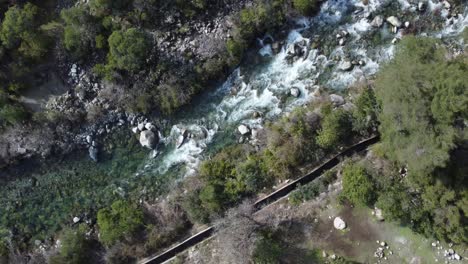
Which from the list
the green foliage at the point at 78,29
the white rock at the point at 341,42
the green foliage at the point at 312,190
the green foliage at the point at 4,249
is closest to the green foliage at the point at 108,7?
the green foliage at the point at 78,29

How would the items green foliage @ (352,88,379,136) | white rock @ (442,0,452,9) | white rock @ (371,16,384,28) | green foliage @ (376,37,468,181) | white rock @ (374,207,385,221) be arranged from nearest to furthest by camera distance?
green foliage @ (376,37,468,181), white rock @ (374,207,385,221), green foliage @ (352,88,379,136), white rock @ (442,0,452,9), white rock @ (371,16,384,28)

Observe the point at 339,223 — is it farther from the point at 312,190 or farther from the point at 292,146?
the point at 292,146

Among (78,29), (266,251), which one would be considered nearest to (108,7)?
(78,29)

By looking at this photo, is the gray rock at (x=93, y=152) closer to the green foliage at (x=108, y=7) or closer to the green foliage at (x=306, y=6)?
the green foliage at (x=108, y=7)

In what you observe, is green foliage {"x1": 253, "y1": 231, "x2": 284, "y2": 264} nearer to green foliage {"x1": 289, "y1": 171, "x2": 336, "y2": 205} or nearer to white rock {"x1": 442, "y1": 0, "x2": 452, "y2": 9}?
green foliage {"x1": 289, "y1": 171, "x2": 336, "y2": 205}

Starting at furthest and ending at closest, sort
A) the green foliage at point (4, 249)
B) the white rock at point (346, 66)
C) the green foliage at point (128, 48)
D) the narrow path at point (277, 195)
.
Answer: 1. the white rock at point (346, 66)
2. the green foliage at point (4, 249)
3. the narrow path at point (277, 195)
4. the green foliage at point (128, 48)

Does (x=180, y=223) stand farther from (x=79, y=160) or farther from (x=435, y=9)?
(x=435, y=9)

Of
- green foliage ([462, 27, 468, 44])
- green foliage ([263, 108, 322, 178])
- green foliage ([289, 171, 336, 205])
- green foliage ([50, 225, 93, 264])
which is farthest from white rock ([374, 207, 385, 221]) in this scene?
green foliage ([50, 225, 93, 264])
